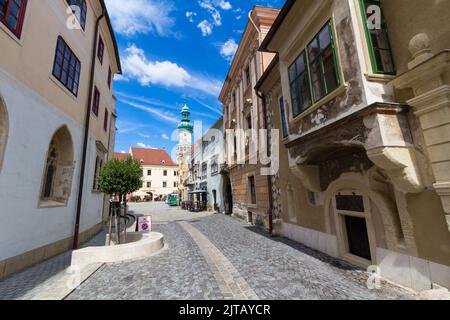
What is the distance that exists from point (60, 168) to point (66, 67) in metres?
3.73

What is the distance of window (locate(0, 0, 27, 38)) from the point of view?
189 inches

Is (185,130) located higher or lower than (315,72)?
higher

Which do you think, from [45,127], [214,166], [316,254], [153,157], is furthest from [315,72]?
[153,157]

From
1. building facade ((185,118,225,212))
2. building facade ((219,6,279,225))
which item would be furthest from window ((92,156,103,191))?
building facade ((185,118,225,212))

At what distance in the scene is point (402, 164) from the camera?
3.74 meters

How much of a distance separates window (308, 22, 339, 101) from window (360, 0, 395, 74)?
2.38 ft

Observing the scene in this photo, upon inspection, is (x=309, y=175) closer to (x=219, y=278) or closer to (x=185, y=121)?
(x=219, y=278)

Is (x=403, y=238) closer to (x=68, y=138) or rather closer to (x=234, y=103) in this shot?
(x=68, y=138)

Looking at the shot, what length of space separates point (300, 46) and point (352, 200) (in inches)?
191

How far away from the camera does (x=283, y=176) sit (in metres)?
9.41
